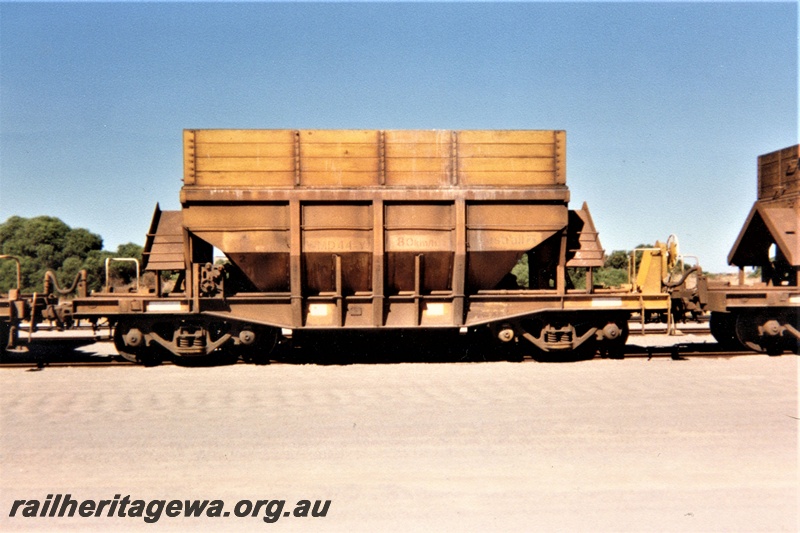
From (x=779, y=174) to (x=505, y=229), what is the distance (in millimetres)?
7111

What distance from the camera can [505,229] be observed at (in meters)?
10.1

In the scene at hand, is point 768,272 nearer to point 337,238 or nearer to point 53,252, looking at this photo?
point 337,238

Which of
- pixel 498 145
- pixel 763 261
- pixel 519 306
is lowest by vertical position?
pixel 519 306

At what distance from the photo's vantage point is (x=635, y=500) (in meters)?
4.38

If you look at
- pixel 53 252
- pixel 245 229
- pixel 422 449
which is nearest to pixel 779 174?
pixel 422 449

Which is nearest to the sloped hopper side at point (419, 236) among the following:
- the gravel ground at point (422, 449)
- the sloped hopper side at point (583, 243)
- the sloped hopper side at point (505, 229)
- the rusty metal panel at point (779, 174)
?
the sloped hopper side at point (505, 229)

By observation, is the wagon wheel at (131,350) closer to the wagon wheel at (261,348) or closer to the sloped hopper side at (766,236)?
the wagon wheel at (261,348)

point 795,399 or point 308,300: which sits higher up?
point 308,300

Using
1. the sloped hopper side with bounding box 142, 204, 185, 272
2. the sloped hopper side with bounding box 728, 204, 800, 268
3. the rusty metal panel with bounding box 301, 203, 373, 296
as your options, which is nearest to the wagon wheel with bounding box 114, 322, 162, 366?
the sloped hopper side with bounding box 142, 204, 185, 272

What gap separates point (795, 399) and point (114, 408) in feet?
29.7

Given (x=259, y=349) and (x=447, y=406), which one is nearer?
(x=447, y=406)

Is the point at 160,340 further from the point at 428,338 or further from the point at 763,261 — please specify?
the point at 763,261

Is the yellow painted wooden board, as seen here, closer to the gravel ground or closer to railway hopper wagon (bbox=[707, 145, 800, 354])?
the gravel ground

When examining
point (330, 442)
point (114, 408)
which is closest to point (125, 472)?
point (330, 442)
